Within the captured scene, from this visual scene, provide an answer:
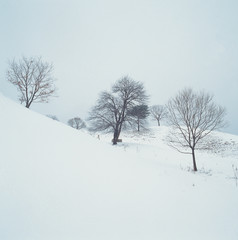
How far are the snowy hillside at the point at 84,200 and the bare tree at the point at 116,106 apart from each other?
1349 cm

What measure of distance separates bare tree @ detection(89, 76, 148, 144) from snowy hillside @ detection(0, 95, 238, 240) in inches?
531

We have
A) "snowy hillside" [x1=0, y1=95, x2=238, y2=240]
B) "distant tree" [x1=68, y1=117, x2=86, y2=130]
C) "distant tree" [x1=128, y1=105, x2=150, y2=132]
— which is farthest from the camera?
"distant tree" [x1=68, y1=117, x2=86, y2=130]

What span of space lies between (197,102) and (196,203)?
22.0ft

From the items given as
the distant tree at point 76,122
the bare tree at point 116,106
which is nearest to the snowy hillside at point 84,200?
the bare tree at point 116,106

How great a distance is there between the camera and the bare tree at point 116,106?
657 inches

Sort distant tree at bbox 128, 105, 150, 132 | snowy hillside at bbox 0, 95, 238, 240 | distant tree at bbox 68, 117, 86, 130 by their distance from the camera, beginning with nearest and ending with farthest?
snowy hillside at bbox 0, 95, 238, 240 → distant tree at bbox 128, 105, 150, 132 → distant tree at bbox 68, 117, 86, 130

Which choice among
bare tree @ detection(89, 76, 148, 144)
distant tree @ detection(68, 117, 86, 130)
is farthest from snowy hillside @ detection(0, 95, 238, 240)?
distant tree @ detection(68, 117, 86, 130)

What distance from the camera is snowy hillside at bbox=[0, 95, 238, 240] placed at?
4.93 feet

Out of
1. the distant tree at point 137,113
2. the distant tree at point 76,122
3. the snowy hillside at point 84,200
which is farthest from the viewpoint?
the distant tree at point 76,122

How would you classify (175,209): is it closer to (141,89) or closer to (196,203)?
(196,203)

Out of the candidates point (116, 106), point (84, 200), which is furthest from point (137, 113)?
point (84, 200)

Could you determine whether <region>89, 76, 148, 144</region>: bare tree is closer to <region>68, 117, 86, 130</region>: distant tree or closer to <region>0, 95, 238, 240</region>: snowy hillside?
<region>0, 95, 238, 240</region>: snowy hillside

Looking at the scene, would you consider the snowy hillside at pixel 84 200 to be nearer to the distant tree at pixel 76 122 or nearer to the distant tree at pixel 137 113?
the distant tree at pixel 137 113

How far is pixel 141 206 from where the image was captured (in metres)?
2.17
